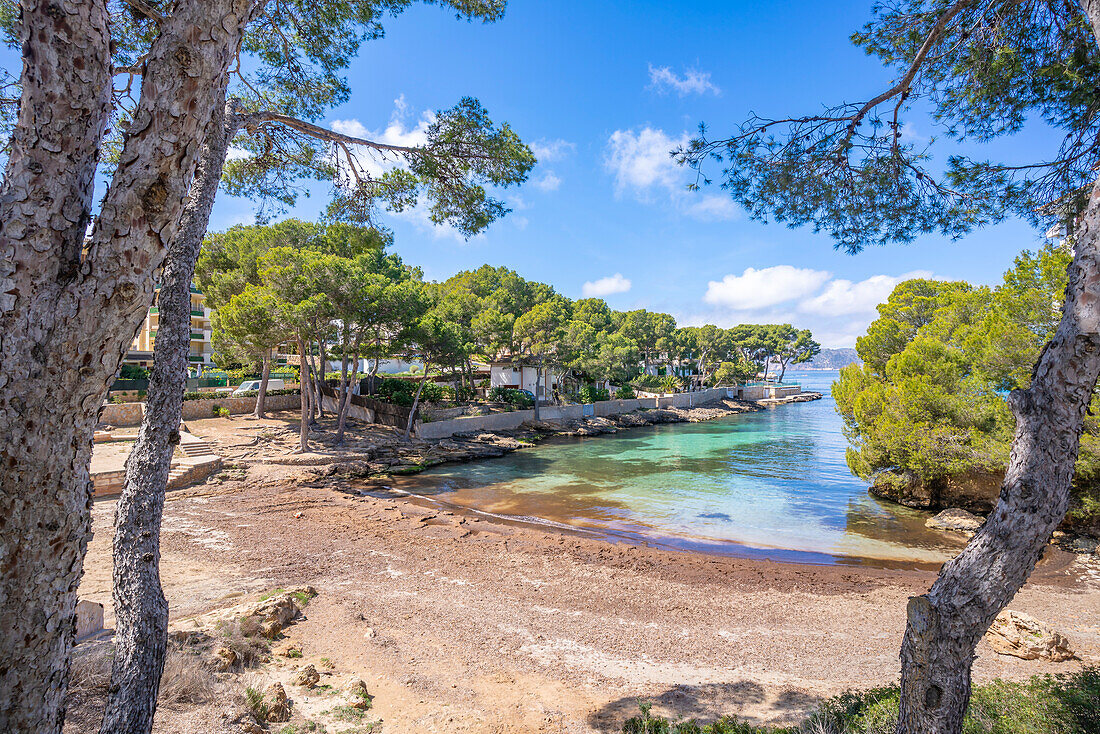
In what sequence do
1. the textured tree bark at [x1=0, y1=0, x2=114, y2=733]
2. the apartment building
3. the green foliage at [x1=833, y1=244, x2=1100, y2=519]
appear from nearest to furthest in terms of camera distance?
1. the textured tree bark at [x1=0, y1=0, x2=114, y2=733]
2. the green foliage at [x1=833, y1=244, x2=1100, y2=519]
3. the apartment building

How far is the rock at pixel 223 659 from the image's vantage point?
393cm

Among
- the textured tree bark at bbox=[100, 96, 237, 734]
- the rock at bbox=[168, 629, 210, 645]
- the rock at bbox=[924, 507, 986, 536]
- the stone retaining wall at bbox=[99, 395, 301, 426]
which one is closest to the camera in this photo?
the textured tree bark at bbox=[100, 96, 237, 734]

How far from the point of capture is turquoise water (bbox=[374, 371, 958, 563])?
1094 cm

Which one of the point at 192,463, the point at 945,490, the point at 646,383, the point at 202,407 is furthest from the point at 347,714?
the point at 646,383

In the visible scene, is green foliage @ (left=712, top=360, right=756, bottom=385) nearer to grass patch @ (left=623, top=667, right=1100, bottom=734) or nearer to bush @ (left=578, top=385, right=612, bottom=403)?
bush @ (left=578, top=385, right=612, bottom=403)

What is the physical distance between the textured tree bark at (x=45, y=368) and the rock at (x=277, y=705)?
229 centimetres

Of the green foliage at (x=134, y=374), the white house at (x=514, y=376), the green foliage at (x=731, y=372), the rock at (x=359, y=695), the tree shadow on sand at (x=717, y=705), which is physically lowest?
the tree shadow on sand at (x=717, y=705)

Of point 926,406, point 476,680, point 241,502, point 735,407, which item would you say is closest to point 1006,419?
point 926,406

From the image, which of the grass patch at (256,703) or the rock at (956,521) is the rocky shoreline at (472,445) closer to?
the grass patch at (256,703)

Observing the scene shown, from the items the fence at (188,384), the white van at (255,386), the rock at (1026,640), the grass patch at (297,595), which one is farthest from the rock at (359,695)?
the white van at (255,386)

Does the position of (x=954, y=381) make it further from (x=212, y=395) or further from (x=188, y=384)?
(x=188, y=384)

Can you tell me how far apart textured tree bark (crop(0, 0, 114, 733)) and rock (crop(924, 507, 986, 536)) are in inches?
589

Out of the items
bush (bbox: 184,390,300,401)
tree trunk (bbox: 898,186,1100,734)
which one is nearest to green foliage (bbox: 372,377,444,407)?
bush (bbox: 184,390,300,401)

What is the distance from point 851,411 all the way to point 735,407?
3800cm
